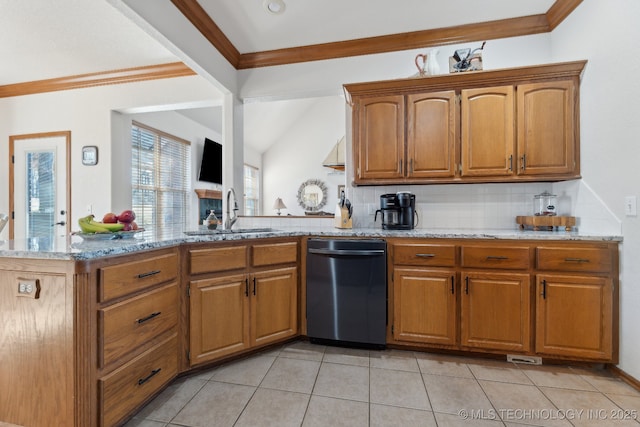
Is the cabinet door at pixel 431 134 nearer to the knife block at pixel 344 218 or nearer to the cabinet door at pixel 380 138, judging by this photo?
the cabinet door at pixel 380 138

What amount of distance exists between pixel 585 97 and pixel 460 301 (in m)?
1.77

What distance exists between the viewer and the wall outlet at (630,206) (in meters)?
1.73

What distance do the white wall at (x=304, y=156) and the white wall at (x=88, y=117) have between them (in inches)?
170

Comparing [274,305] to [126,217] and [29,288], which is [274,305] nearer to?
[126,217]

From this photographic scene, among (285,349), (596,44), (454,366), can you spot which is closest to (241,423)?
(285,349)

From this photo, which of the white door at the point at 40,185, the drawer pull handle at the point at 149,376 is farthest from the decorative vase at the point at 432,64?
the white door at the point at 40,185

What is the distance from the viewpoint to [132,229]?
71.6 inches

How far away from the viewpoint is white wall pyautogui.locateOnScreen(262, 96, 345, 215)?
743cm

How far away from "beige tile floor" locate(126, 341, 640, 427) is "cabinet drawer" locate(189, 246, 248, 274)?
69cm

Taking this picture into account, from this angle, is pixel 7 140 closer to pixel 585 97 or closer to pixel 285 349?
pixel 285 349

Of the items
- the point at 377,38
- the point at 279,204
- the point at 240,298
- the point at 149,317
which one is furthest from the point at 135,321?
the point at 279,204

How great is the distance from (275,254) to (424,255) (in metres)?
1.10

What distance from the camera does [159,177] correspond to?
4281mm

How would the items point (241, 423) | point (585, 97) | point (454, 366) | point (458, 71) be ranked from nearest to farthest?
point (241, 423) → point (454, 366) → point (585, 97) → point (458, 71)
